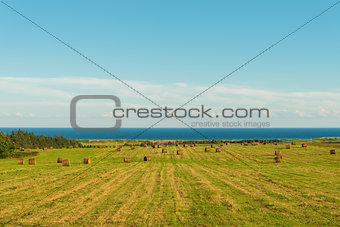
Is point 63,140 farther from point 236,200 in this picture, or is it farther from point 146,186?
point 236,200

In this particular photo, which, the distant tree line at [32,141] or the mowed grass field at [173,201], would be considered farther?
the distant tree line at [32,141]

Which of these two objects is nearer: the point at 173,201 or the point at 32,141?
the point at 173,201

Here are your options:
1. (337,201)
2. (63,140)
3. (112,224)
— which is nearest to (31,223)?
(112,224)

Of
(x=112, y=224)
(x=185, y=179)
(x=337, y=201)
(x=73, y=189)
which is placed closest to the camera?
(x=112, y=224)

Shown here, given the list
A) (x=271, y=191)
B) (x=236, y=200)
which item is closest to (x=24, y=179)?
(x=236, y=200)

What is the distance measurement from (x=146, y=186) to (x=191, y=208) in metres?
7.34

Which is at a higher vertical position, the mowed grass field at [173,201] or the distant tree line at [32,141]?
the distant tree line at [32,141]

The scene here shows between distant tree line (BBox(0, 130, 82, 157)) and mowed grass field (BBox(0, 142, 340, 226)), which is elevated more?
distant tree line (BBox(0, 130, 82, 157))

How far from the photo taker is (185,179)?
25.6m

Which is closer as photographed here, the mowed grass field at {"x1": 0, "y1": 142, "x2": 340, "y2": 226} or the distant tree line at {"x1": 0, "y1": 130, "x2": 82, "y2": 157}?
the mowed grass field at {"x1": 0, "y1": 142, "x2": 340, "y2": 226}

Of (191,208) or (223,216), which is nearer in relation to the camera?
(223,216)

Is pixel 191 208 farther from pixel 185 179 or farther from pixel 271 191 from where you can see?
pixel 185 179

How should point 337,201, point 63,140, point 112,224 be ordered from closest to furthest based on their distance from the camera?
point 112,224, point 337,201, point 63,140

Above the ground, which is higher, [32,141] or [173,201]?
[32,141]
